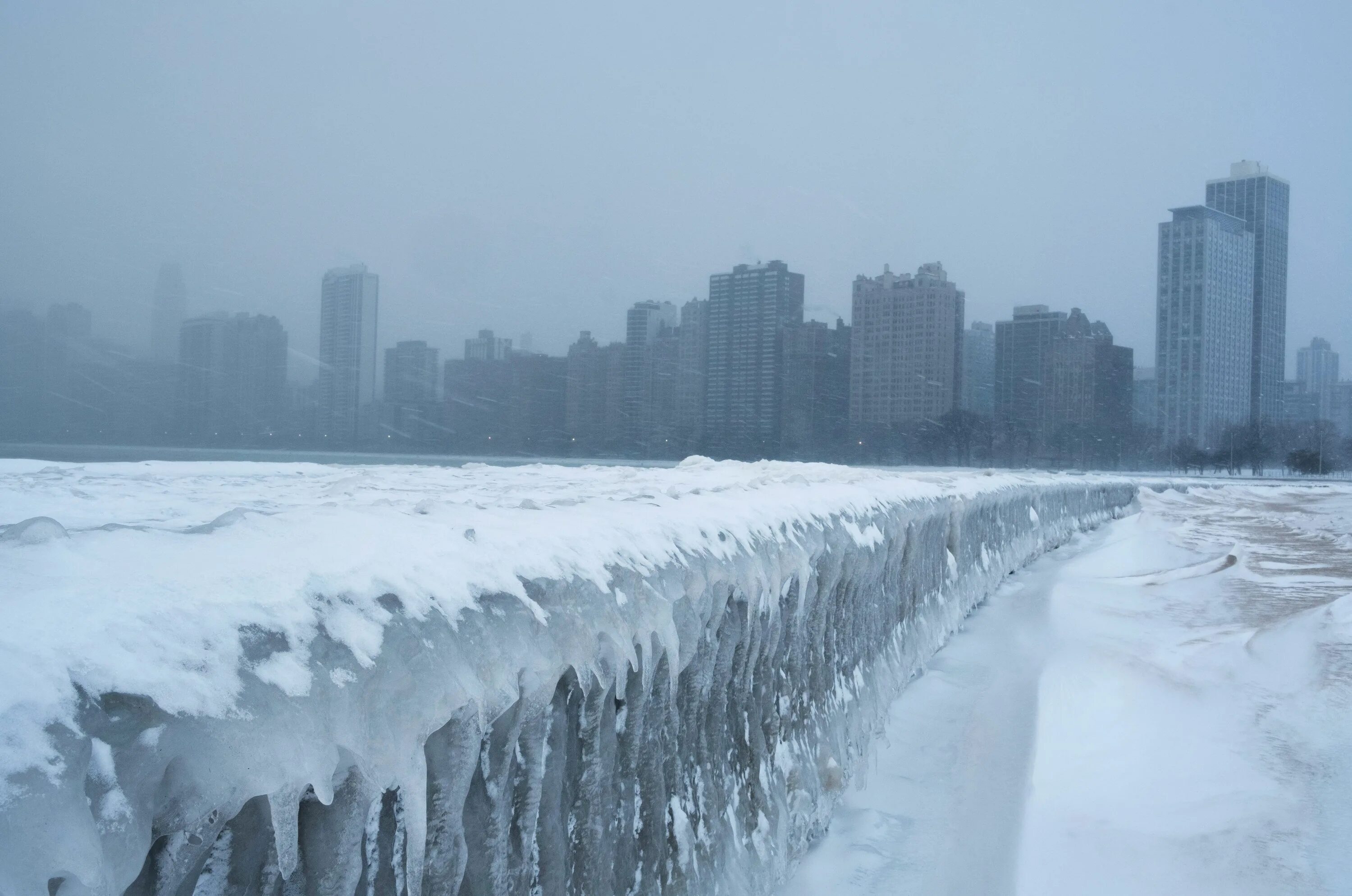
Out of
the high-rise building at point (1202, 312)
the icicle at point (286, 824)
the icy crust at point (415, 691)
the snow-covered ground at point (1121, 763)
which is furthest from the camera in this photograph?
the high-rise building at point (1202, 312)

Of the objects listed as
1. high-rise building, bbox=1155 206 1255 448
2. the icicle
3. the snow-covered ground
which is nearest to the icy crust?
the icicle

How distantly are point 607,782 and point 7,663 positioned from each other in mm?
1338

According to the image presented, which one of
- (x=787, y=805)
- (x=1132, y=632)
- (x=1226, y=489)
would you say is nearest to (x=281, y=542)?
(x=787, y=805)

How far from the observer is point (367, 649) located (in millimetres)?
1323

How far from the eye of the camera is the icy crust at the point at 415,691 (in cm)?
98

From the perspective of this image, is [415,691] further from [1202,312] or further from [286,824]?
[1202,312]

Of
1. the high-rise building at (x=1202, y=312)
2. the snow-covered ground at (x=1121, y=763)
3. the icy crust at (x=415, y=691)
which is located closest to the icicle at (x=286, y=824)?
the icy crust at (x=415, y=691)

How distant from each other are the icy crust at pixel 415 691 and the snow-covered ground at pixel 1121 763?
17.5 inches

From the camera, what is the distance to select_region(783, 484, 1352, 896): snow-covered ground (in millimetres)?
2861

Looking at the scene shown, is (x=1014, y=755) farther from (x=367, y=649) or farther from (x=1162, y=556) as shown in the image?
(x=1162, y=556)

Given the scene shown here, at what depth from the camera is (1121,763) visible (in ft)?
12.3

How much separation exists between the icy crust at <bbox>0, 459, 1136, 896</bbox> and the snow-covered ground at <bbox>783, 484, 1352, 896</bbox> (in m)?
0.45

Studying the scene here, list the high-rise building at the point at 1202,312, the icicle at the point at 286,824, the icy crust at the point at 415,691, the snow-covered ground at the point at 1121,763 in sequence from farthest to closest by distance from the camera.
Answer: the high-rise building at the point at 1202,312 < the snow-covered ground at the point at 1121,763 < the icicle at the point at 286,824 < the icy crust at the point at 415,691

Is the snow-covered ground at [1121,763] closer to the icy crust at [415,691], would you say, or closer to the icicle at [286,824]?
the icy crust at [415,691]
